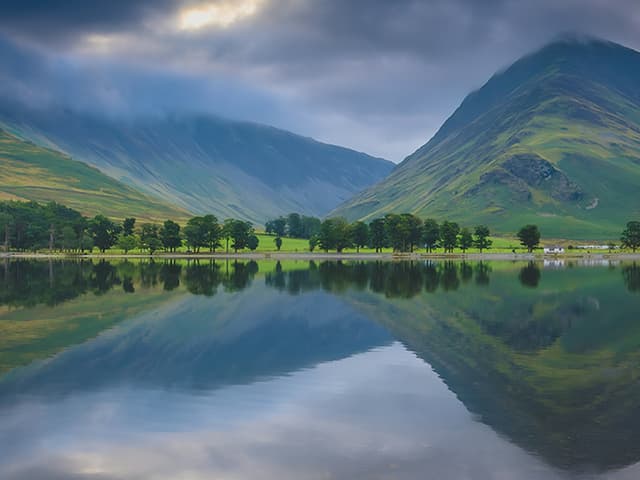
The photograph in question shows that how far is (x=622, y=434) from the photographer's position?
2241cm

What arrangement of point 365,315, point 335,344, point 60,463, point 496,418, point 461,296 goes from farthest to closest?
1. point 461,296
2. point 365,315
3. point 335,344
4. point 496,418
5. point 60,463

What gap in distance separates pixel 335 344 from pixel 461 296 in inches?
1368

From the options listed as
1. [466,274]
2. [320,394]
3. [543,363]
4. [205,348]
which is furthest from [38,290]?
[466,274]

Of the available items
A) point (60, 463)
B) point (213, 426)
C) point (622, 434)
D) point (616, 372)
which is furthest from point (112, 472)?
point (616, 372)

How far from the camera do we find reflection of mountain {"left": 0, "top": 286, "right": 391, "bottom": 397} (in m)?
31.8

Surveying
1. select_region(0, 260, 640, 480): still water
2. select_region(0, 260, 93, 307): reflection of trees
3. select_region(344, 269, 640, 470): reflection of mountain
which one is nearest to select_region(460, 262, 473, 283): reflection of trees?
select_region(344, 269, 640, 470): reflection of mountain

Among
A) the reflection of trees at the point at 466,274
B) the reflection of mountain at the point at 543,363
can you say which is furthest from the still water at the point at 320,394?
the reflection of trees at the point at 466,274

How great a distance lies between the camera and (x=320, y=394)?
94.2 feet

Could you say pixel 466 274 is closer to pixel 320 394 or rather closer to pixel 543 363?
pixel 543 363

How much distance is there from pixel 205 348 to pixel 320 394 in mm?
14374

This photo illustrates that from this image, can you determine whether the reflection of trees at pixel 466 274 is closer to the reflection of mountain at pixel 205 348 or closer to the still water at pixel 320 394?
the still water at pixel 320 394

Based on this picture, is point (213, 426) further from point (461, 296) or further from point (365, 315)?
point (461, 296)

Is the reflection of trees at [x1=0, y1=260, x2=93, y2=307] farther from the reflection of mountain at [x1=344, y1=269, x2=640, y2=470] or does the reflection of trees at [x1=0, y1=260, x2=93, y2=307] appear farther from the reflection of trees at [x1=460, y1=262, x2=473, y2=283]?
the reflection of trees at [x1=460, y1=262, x2=473, y2=283]

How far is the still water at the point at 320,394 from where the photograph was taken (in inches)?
789
